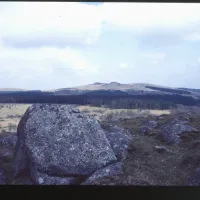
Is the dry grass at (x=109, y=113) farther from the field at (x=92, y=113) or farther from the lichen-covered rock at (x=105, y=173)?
the lichen-covered rock at (x=105, y=173)

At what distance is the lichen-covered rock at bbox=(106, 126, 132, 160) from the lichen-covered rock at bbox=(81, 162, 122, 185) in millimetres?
576

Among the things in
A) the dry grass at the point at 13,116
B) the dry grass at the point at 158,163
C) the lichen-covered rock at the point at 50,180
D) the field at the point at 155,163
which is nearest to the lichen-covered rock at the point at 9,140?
the field at the point at 155,163

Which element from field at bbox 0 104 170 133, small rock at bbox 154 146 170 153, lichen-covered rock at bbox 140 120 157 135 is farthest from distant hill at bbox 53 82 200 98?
small rock at bbox 154 146 170 153

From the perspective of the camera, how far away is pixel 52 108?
921 centimetres

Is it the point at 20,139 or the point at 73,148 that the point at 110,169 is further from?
the point at 20,139

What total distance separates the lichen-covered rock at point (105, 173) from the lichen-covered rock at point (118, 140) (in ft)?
1.89

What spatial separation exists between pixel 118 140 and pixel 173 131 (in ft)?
8.92

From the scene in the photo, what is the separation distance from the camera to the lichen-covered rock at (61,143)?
26.4 ft

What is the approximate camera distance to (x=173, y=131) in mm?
11234

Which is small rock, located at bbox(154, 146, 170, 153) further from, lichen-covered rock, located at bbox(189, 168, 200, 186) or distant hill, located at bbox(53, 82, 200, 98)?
distant hill, located at bbox(53, 82, 200, 98)

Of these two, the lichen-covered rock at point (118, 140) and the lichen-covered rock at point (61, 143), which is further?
the lichen-covered rock at point (118, 140)

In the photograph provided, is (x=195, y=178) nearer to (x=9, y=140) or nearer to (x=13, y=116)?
(x=9, y=140)
